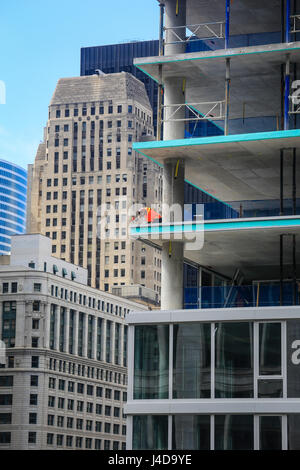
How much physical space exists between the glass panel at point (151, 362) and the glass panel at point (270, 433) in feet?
13.3

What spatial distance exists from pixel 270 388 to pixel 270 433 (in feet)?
5.59

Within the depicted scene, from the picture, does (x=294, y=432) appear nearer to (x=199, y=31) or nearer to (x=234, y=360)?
(x=234, y=360)

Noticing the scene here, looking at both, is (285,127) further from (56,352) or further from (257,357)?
(56,352)

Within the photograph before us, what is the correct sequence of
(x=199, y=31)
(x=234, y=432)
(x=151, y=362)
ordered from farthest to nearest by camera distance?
(x=199, y=31)
(x=151, y=362)
(x=234, y=432)

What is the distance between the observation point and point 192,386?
36.4 m

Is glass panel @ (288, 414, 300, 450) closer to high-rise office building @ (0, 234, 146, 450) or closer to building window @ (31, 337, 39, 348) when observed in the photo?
high-rise office building @ (0, 234, 146, 450)

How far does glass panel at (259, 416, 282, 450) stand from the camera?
3450cm

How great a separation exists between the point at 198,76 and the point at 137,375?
15397mm

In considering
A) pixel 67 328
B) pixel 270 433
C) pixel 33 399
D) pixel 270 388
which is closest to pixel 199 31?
pixel 270 388

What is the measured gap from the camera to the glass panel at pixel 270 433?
113ft

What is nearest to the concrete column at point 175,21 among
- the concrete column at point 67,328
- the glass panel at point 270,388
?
the glass panel at point 270,388

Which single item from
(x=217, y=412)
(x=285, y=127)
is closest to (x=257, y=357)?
(x=217, y=412)

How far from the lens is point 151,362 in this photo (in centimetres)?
3744

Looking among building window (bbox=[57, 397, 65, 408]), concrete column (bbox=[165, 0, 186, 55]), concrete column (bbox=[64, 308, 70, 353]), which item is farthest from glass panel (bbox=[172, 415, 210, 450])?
concrete column (bbox=[64, 308, 70, 353])
